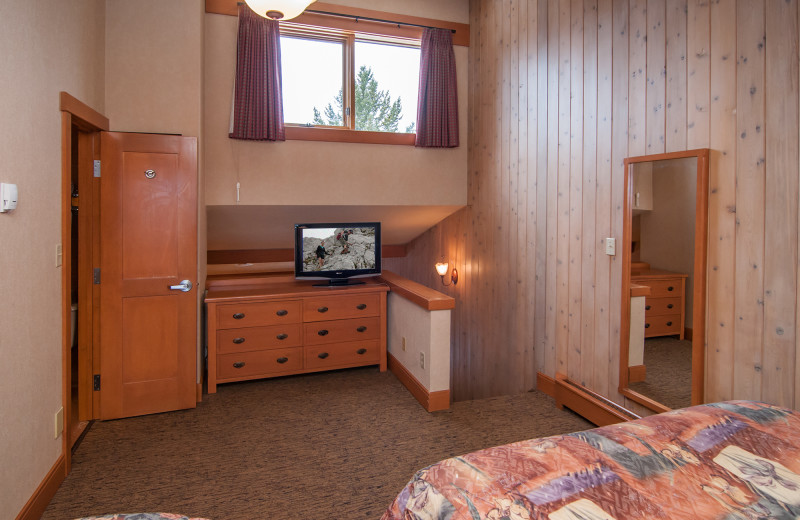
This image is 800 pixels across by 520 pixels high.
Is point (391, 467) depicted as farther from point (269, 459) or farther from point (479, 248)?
point (479, 248)

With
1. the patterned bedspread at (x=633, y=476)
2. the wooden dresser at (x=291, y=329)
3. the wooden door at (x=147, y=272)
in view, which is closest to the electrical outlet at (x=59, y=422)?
the wooden door at (x=147, y=272)

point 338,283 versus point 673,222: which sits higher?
point 673,222

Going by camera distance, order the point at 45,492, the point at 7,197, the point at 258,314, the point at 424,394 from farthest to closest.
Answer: the point at 258,314
the point at 424,394
the point at 45,492
the point at 7,197

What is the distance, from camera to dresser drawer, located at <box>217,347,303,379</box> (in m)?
3.69

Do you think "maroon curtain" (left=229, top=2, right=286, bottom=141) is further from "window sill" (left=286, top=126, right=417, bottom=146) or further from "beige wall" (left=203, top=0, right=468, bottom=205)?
"window sill" (left=286, top=126, right=417, bottom=146)

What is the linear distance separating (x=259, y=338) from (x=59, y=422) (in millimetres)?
1572

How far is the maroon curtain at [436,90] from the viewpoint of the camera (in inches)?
169

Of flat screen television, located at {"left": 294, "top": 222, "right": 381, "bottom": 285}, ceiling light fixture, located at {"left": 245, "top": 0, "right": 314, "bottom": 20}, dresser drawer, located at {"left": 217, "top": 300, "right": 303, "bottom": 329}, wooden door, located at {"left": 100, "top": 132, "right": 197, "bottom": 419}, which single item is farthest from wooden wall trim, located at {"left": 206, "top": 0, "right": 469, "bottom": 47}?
dresser drawer, located at {"left": 217, "top": 300, "right": 303, "bottom": 329}

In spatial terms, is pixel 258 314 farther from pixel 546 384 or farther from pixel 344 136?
pixel 546 384

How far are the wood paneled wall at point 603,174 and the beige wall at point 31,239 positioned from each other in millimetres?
2903

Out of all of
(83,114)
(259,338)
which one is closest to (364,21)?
(83,114)

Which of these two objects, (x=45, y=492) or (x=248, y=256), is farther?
(x=248, y=256)

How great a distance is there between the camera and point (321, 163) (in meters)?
4.12

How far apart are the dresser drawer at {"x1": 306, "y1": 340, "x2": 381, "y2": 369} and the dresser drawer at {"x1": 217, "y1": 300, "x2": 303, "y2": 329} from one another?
0.32 m
